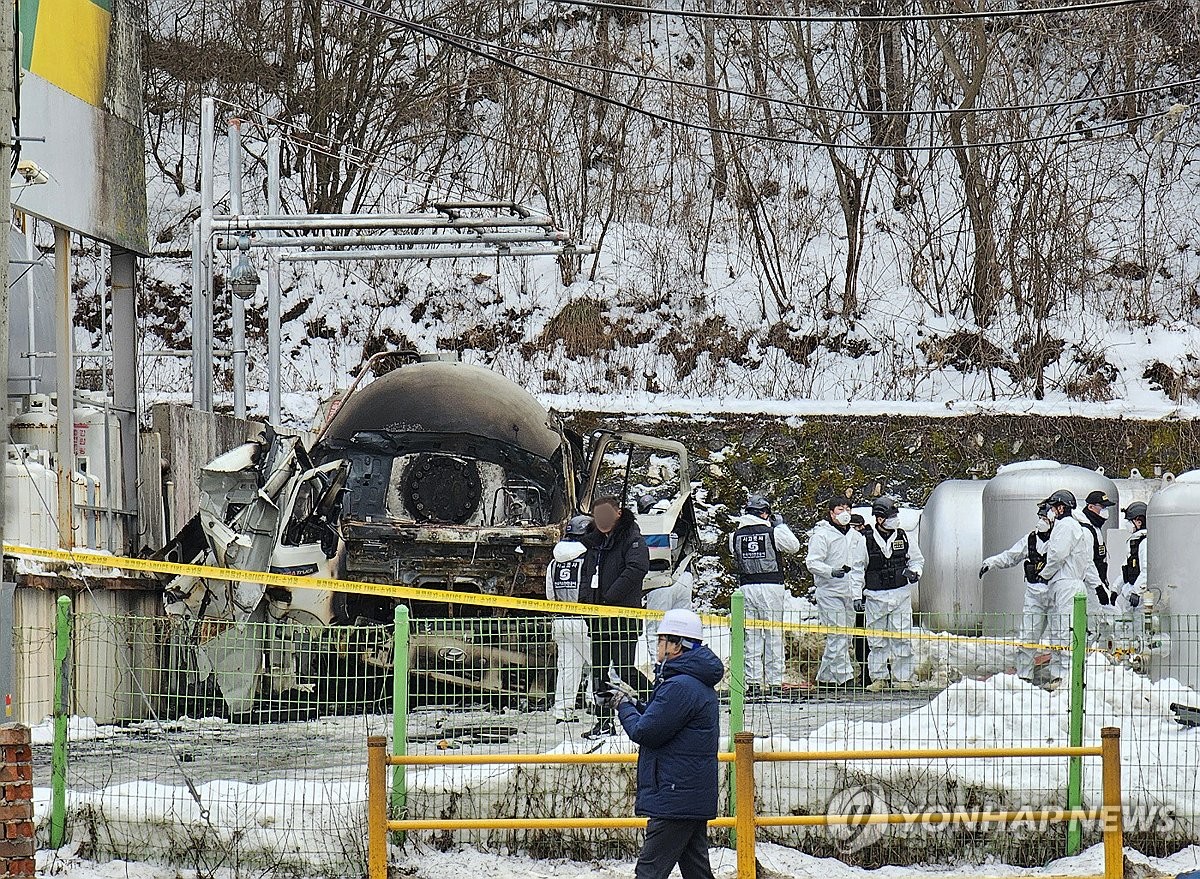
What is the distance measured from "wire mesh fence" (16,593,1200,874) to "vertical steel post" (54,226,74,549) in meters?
2.61

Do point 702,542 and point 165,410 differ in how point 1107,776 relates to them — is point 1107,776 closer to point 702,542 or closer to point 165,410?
point 165,410

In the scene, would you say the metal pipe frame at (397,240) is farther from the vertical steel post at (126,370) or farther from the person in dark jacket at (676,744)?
the person in dark jacket at (676,744)

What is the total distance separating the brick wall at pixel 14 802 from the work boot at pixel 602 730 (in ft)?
12.9

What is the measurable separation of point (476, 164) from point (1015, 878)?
2430cm

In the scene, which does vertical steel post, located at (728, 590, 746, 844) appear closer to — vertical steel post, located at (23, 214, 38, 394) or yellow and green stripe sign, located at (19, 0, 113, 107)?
yellow and green stripe sign, located at (19, 0, 113, 107)

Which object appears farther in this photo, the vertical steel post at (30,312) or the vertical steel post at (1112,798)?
the vertical steel post at (30,312)

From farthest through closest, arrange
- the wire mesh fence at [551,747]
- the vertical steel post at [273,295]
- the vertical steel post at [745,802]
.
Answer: the vertical steel post at [273,295] → the wire mesh fence at [551,747] → the vertical steel post at [745,802]

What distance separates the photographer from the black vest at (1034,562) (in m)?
13.1

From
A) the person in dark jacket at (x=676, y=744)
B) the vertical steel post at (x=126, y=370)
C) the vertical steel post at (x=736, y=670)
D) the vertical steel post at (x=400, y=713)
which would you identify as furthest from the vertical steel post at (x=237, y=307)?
the person in dark jacket at (x=676, y=744)

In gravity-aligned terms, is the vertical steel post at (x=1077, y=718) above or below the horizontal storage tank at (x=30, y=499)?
below

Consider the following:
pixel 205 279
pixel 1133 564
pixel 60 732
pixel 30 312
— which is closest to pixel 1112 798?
pixel 60 732

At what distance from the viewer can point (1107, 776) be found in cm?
742

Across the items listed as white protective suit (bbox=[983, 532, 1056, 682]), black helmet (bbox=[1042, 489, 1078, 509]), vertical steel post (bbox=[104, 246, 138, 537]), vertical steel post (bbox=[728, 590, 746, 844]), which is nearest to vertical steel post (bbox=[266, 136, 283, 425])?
vertical steel post (bbox=[104, 246, 138, 537])

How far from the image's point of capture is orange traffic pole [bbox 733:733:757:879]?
7.04 meters
